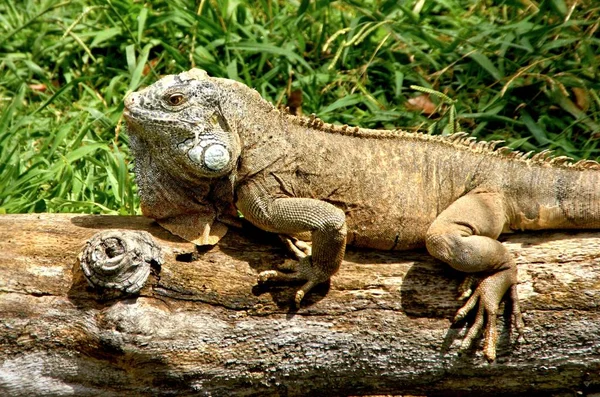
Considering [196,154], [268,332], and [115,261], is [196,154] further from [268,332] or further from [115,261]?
[268,332]

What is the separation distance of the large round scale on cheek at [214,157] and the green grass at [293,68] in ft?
5.14

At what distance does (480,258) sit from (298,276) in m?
0.86

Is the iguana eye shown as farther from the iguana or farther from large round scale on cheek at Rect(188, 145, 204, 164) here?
large round scale on cheek at Rect(188, 145, 204, 164)

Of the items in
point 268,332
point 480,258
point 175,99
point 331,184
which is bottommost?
point 268,332

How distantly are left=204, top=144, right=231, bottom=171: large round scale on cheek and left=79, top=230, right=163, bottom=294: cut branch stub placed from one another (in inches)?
19.7

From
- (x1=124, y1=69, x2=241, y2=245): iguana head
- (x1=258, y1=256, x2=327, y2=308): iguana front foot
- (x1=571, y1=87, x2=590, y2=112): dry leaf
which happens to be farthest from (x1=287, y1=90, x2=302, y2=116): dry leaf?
(x1=258, y1=256, x2=327, y2=308): iguana front foot

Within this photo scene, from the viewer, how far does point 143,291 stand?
4.20 meters

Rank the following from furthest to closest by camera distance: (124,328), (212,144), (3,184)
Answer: (3,184) < (212,144) < (124,328)

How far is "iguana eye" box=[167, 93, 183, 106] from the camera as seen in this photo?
4398 mm

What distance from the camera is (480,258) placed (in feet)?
14.0

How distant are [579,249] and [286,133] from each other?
1533mm

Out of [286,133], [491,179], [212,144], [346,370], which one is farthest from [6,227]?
[491,179]

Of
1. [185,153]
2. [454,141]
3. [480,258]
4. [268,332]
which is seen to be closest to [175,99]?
[185,153]

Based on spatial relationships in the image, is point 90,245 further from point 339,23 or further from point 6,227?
point 339,23
